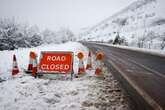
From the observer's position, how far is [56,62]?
8055 mm

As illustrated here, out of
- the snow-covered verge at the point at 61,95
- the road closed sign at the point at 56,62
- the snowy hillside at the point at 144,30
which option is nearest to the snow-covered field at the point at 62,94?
the snow-covered verge at the point at 61,95

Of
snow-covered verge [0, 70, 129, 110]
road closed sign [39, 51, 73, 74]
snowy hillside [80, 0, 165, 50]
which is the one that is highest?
snowy hillside [80, 0, 165, 50]

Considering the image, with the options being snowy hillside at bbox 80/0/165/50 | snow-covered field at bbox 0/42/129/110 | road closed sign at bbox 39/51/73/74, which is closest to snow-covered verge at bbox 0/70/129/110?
snow-covered field at bbox 0/42/129/110

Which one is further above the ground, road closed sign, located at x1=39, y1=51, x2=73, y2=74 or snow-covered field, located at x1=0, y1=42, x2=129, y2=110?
road closed sign, located at x1=39, y1=51, x2=73, y2=74

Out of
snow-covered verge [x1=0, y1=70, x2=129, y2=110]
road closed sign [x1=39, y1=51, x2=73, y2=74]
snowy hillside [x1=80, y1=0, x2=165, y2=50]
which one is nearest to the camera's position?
snow-covered verge [x1=0, y1=70, x2=129, y2=110]

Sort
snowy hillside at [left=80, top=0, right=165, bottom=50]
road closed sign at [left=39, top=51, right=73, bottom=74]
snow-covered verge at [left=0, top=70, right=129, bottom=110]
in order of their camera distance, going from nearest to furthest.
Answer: snow-covered verge at [left=0, top=70, right=129, bottom=110]
road closed sign at [left=39, top=51, right=73, bottom=74]
snowy hillside at [left=80, top=0, right=165, bottom=50]

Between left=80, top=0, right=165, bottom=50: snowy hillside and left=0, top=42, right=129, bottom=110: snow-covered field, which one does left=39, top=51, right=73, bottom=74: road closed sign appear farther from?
left=80, top=0, right=165, bottom=50: snowy hillside

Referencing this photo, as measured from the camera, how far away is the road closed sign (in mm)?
7926

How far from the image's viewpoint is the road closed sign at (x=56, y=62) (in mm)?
7926

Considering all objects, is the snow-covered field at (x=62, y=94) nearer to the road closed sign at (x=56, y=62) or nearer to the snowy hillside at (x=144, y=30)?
the road closed sign at (x=56, y=62)

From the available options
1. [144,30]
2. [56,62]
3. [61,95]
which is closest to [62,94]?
[61,95]

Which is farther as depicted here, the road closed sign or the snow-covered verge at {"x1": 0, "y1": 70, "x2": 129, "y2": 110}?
the road closed sign

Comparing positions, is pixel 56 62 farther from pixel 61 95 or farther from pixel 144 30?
pixel 144 30

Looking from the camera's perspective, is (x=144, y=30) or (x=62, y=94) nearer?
(x=62, y=94)
